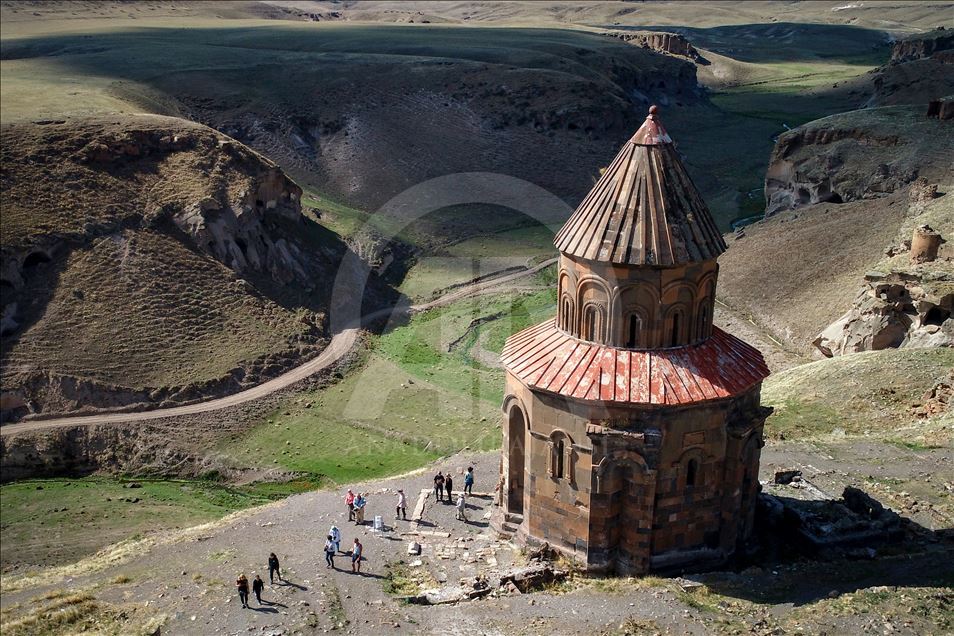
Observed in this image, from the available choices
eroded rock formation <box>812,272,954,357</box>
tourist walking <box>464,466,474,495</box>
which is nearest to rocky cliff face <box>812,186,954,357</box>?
eroded rock formation <box>812,272,954,357</box>

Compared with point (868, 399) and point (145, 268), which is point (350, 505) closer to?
point (868, 399)

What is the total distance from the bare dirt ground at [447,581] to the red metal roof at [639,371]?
426cm

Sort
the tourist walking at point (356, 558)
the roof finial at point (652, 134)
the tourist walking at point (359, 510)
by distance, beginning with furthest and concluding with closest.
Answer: the tourist walking at point (359, 510), the tourist walking at point (356, 558), the roof finial at point (652, 134)

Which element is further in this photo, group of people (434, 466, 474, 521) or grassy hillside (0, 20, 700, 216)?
grassy hillside (0, 20, 700, 216)

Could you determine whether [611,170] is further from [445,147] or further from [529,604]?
[445,147]

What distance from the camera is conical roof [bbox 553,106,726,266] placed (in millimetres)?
19734

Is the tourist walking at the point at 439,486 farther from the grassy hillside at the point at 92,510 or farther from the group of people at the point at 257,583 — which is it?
the grassy hillside at the point at 92,510

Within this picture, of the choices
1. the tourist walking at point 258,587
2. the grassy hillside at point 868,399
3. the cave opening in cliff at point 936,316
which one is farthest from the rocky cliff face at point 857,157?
the tourist walking at point 258,587

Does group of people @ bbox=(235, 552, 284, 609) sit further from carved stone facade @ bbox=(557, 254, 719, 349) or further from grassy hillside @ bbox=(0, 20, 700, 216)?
grassy hillside @ bbox=(0, 20, 700, 216)

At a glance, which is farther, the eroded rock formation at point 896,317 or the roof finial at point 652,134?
the eroded rock formation at point 896,317

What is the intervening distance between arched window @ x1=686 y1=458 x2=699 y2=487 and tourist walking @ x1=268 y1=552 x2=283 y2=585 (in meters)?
9.97

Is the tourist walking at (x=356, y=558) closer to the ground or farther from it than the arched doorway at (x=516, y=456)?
closer to the ground

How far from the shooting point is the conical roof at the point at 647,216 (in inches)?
777

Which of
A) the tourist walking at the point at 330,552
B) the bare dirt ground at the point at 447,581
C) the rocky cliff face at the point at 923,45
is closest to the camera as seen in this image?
the bare dirt ground at the point at 447,581
